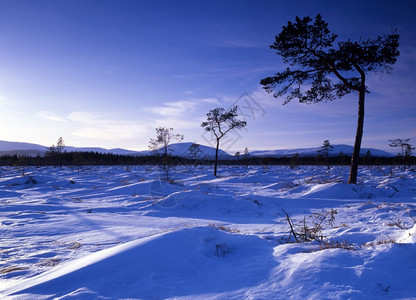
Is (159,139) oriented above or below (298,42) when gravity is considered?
below

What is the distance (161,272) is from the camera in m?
1.73

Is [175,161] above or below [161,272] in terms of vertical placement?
above

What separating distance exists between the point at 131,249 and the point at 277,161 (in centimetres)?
4586

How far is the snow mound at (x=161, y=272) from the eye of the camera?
1519 mm

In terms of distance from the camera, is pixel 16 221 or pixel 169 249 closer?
pixel 169 249

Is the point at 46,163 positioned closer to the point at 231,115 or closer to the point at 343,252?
the point at 231,115

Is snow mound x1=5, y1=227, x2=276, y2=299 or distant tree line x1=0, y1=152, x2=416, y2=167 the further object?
distant tree line x1=0, y1=152, x2=416, y2=167

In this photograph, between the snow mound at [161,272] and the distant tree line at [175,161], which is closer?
the snow mound at [161,272]

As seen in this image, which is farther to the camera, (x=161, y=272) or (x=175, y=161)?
(x=175, y=161)

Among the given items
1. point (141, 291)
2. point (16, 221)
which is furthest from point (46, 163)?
point (141, 291)

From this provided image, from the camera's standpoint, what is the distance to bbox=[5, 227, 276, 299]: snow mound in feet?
4.98

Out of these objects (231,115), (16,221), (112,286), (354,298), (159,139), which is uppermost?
(231,115)

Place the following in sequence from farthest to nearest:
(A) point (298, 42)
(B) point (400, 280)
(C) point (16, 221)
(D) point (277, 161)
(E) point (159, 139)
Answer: (D) point (277, 161) < (E) point (159, 139) < (A) point (298, 42) < (C) point (16, 221) < (B) point (400, 280)

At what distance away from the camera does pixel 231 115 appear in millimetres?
20625
